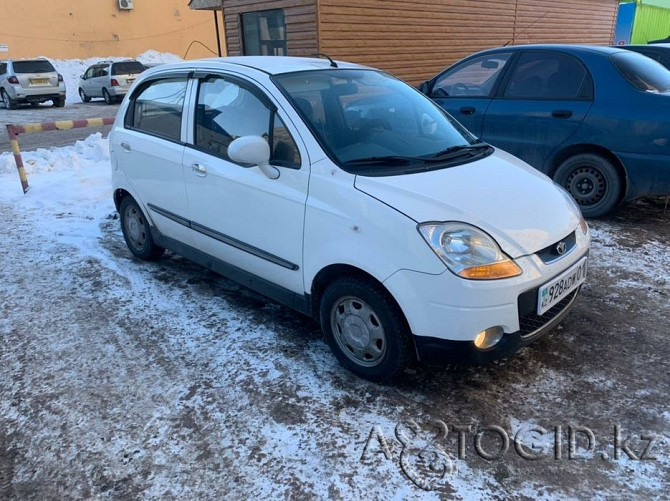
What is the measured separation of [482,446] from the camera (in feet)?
8.51

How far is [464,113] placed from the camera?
20.6 feet

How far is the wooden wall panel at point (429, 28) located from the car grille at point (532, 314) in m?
9.73

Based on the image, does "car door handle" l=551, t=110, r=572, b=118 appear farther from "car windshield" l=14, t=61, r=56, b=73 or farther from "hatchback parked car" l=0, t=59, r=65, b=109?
"car windshield" l=14, t=61, r=56, b=73

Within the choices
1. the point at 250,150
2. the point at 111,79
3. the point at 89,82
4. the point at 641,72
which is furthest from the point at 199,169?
the point at 89,82

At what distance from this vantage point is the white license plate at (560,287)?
2795 mm

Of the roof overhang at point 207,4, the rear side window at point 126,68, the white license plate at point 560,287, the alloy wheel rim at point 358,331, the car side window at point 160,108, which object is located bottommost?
the alloy wheel rim at point 358,331

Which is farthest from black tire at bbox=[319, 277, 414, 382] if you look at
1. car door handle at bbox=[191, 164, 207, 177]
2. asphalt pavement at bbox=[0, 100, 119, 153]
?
asphalt pavement at bbox=[0, 100, 119, 153]

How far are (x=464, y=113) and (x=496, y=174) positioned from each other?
327cm

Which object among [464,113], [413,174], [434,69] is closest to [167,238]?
[413,174]

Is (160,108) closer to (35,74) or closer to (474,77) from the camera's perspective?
(474,77)

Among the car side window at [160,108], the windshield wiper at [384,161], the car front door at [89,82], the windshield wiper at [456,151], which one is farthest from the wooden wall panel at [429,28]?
the car front door at [89,82]

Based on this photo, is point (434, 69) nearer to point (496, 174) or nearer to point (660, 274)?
point (660, 274)

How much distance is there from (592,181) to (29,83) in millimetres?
20256

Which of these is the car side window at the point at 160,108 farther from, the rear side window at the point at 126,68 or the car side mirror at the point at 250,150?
the rear side window at the point at 126,68
